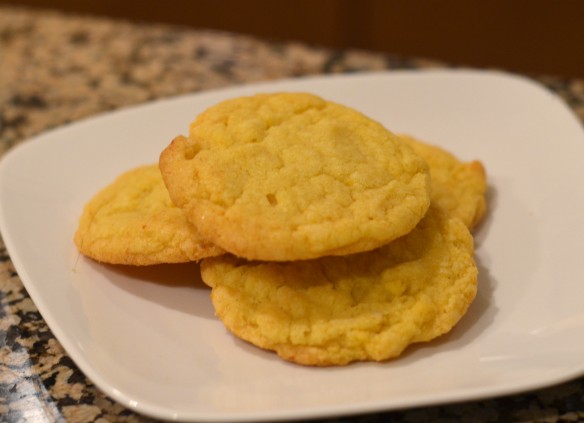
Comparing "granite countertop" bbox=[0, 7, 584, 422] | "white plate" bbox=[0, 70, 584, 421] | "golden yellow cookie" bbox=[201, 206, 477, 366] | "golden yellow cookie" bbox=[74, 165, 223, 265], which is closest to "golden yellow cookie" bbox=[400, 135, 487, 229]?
"white plate" bbox=[0, 70, 584, 421]

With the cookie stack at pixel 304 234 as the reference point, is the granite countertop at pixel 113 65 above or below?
below

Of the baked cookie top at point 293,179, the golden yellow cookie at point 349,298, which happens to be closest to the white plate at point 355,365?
the golden yellow cookie at point 349,298

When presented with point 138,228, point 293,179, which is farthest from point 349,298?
point 138,228

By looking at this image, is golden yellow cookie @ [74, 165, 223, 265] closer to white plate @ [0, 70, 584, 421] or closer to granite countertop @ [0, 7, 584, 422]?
white plate @ [0, 70, 584, 421]

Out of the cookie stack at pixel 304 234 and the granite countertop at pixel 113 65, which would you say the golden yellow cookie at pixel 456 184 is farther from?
the granite countertop at pixel 113 65

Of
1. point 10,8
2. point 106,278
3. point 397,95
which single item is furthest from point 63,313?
point 10,8

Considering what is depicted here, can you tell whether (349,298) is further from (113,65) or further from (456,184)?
(113,65)

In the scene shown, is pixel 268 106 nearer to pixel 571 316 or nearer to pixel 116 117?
pixel 116 117
